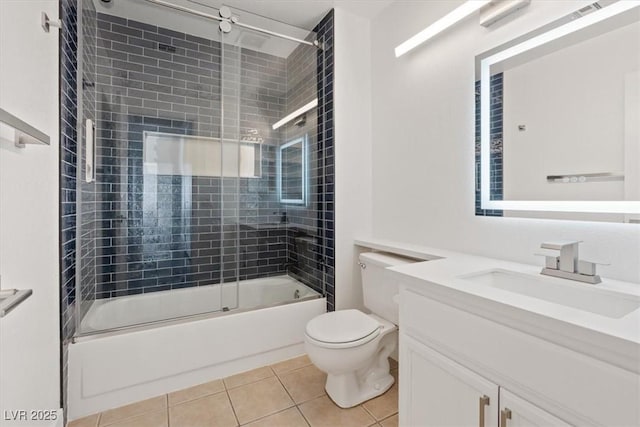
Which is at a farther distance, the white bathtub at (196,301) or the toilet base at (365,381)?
the white bathtub at (196,301)

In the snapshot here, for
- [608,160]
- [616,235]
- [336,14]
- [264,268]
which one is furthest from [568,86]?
[264,268]

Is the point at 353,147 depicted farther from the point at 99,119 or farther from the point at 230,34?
the point at 99,119

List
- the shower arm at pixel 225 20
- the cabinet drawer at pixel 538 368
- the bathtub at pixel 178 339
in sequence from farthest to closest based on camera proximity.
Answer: the shower arm at pixel 225 20 < the bathtub at pixel 178 339 < the cabinet drawer at pixel 538 368

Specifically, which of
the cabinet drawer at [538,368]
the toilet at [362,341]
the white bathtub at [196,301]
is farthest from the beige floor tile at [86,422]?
the cabinet drawer at [538,368]

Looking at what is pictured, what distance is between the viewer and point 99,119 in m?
2.16

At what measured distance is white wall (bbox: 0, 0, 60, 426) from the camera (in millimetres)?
1014

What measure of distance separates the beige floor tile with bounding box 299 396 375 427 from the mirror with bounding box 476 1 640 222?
1.20 metres

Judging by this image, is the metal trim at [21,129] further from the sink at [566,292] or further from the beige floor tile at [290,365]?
the beige floor tile at [290,365]

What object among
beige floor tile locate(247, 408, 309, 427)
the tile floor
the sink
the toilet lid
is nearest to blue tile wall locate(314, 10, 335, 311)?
the toilet lid

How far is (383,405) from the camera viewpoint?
5.49 feet

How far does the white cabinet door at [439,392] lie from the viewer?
0.94m

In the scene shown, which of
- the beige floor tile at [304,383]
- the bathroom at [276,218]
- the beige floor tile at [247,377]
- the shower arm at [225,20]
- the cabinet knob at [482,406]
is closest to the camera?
the cabinet knob at [482,406]

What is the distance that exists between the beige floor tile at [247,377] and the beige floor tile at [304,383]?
114mm

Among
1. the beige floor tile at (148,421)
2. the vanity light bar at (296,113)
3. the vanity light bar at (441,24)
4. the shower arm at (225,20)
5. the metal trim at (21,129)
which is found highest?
the shower arm at (225,20)
